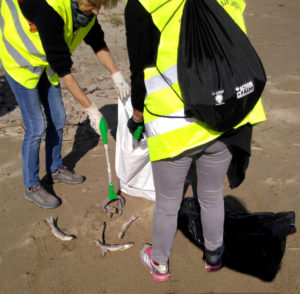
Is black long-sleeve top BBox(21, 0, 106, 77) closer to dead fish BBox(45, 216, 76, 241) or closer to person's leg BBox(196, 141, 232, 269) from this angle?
person's leg BBox(196, 141, 232, 269)

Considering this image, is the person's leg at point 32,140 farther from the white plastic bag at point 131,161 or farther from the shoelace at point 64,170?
the white plastic bag at point 131,161

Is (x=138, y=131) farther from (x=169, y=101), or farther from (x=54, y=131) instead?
(x=54, y=131)

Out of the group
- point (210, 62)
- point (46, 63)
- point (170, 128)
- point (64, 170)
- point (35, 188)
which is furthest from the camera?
point (64, 170)

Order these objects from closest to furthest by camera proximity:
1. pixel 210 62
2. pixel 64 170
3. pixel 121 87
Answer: pixel 210 62
pixel 121 87
pixel 64 170

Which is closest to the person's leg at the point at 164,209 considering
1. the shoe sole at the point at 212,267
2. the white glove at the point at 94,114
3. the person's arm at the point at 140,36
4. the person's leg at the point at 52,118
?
the shoe sole at the point at 212,267

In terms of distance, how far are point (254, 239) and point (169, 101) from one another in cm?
126

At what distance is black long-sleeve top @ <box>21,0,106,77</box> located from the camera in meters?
2.00

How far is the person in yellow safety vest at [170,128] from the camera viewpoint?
1.49 m

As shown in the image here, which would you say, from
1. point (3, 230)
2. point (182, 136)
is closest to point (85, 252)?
point (3, 230)

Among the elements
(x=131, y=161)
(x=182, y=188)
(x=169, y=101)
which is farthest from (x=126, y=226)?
(x=169, y=101)

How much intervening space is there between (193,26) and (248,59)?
10.9 inches

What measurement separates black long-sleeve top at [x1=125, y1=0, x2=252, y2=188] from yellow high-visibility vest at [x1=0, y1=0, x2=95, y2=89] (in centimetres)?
75

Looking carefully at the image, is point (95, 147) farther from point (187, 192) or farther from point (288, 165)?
point (288, 165)

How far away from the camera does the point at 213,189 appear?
6.22ft
